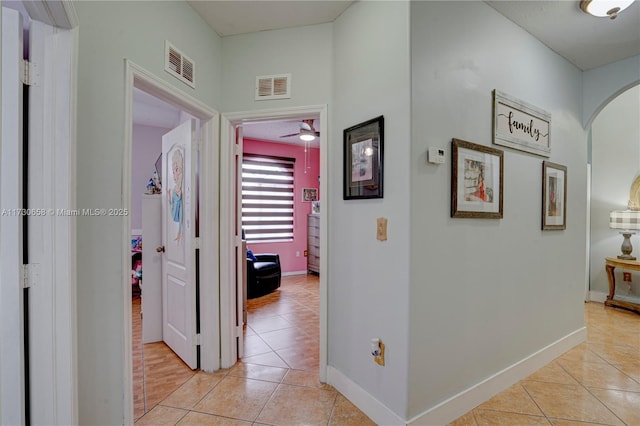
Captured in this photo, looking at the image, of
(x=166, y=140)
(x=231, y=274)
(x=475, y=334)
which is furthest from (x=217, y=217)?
(x=475, y=334)

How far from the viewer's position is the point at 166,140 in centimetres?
296

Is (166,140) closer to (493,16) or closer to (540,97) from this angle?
(493,16)

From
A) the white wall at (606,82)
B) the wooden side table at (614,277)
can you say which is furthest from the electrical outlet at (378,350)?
the wooden side table at (614,277)

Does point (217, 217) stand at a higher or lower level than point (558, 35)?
lower

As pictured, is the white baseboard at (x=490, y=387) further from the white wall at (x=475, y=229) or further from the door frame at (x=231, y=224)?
the door frame at (x=231, y=224)

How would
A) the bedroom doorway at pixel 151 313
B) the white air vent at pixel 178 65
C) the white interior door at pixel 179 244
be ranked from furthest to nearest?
the white interior door at pixel 179 244, the bedroom doorway at pixel 151 313, the white air vent at pixel 178 65

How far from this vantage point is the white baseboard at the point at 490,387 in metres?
1.83

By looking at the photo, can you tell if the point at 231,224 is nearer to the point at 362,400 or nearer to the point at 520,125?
the point at 362,400

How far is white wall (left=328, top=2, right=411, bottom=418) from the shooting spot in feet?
5.72

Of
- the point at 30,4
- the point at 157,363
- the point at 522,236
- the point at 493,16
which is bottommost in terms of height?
the point at 157,363

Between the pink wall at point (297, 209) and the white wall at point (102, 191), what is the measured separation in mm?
4335

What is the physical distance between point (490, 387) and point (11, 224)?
113 inches

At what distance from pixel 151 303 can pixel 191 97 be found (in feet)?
6.64

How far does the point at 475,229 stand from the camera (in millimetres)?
2020
